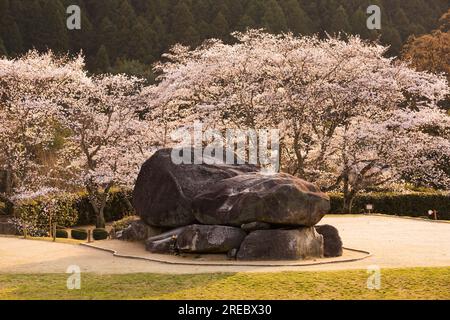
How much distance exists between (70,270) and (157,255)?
11.3ft

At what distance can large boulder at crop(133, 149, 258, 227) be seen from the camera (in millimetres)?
21172

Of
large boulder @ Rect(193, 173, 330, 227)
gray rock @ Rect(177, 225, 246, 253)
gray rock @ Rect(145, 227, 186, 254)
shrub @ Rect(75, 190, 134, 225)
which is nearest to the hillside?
shrub @ Rect(75, 190, 134, 225)

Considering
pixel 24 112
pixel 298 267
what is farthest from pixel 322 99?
pixel 298 267

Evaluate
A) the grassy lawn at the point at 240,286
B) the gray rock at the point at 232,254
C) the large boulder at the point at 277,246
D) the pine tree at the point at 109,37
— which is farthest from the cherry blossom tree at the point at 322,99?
the pine tree at the point at 109,37

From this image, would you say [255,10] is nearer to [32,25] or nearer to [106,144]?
[32,25]

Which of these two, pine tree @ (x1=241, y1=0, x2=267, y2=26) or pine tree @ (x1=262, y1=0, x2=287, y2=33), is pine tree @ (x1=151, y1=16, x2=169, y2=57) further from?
pine tree @ (x1=262, y1=0, x2=287, y2=33)

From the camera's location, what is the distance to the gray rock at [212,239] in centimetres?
1883

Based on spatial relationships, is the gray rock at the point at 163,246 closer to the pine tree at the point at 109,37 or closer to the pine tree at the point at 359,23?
the pine tree at the point at 109,37

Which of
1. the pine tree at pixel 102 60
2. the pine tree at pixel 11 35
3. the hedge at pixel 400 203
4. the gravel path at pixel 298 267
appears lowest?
Result: the gravel path at pixel 298 267

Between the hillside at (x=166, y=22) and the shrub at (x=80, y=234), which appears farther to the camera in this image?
the hillside at (x=166, y=22)

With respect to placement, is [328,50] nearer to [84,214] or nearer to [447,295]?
[84,214]

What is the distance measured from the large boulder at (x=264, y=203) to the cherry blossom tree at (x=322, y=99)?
15853 mm

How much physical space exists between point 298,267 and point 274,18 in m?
55.8

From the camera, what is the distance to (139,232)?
22906mm
